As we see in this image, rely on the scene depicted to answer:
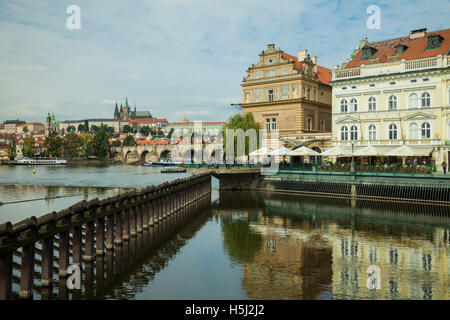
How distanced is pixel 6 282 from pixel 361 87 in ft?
158

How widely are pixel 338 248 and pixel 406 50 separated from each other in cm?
3869

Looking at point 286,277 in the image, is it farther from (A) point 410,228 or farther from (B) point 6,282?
(A) point 410,228

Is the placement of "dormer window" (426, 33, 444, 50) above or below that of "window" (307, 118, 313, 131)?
above

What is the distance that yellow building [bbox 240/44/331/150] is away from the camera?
206ft

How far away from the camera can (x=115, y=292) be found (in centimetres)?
1625

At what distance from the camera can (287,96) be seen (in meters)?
63.8

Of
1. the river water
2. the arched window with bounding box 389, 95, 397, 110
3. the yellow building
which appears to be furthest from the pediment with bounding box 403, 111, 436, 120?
the river water

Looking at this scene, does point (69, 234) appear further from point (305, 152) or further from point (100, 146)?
point (100, 146)

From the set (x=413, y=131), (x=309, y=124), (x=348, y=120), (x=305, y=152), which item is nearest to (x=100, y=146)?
(x=309, y=124)

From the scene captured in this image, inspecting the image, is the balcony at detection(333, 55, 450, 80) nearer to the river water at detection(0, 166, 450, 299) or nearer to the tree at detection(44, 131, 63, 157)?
the river water at detection(0, 166, 450, 299)

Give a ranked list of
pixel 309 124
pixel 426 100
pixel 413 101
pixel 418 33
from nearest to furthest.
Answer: pixel 426 100
pixel 413 101
pixel 418 33
pixel 309 124

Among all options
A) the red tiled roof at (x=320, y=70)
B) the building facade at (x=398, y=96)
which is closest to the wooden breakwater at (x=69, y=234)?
the building facade at (x=398, y=96)

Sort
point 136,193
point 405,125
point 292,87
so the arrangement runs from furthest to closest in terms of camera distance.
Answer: point 292,87, point 405,125, point 136,193
